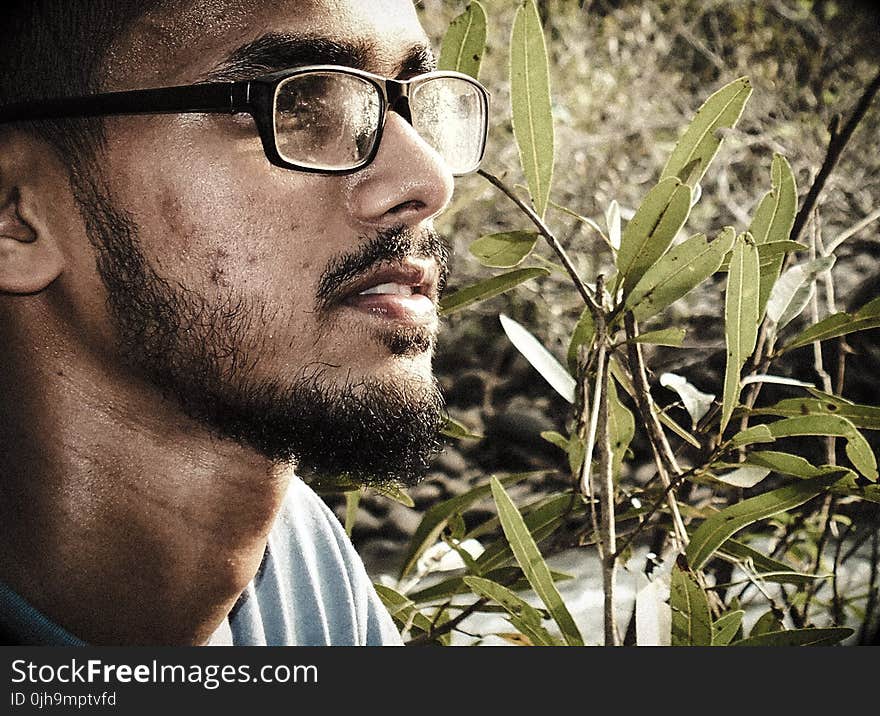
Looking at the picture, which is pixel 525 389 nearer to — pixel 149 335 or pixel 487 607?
pixel 487 607

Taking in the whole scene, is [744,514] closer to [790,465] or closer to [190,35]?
[790,465]

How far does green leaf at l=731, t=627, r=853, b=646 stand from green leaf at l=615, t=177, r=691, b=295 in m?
0.39

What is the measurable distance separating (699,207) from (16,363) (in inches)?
107

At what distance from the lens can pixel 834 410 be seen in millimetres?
1013

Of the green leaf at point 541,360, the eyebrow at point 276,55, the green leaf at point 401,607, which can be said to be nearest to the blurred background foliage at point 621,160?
the green leaf at point 401,607

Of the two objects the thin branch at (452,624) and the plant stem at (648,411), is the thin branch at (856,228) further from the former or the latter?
the thin branch at (452,624)

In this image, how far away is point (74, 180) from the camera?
0.93m

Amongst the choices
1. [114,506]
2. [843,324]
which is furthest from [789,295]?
[114,506]

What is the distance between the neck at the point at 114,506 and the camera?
928mm

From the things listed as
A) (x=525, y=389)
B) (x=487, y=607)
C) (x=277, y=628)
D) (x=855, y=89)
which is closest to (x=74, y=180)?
(x=277, y=628)

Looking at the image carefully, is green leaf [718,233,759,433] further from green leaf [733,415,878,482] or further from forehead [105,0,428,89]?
forehead [105,0,428,89]

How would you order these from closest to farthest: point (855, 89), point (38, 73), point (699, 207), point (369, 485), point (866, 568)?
point (38, 73) → point (369, 485) → point (866, 568) → point (699, 207) → point (855, 89)

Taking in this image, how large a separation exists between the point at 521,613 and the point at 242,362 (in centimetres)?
41

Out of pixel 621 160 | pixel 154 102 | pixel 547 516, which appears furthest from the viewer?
pixel 621 160
